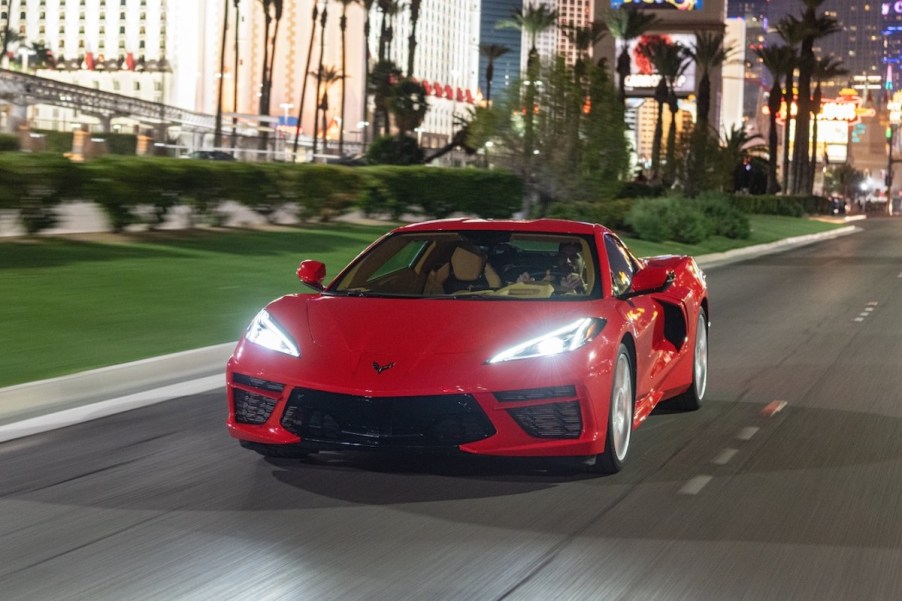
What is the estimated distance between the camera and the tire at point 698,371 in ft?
31.7

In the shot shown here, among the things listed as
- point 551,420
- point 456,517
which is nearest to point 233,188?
point 551,420

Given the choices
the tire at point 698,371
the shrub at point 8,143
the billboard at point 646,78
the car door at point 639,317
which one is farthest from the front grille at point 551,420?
the billboard at point 646,78

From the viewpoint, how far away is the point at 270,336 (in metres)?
7.01

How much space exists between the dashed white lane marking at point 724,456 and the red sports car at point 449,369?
519mm

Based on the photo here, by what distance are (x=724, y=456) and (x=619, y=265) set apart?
128cm

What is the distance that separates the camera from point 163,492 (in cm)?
686

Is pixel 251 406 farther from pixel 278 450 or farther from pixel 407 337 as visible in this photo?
pixel 407 337

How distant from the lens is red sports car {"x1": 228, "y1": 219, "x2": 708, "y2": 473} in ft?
21.3

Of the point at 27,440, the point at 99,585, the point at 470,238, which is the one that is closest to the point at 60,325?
the point at 27,440

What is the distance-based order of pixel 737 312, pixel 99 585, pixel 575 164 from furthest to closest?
pixel 575 164 → pixel 737 312 → pixel 99 585

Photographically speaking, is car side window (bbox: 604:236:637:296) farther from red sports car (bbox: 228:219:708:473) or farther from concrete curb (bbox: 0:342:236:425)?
concrete curb (bbox: 0:342:236:425)

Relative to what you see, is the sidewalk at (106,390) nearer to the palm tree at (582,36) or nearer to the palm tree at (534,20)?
the palm tree at (582,36)

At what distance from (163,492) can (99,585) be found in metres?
1.71

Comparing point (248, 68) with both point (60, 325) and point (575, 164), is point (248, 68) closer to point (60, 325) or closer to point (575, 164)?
point (575, 164)
